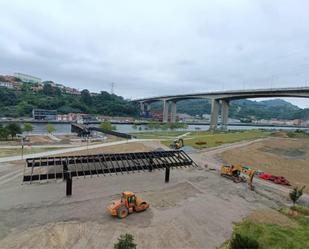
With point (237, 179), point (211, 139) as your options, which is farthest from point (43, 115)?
point (237, 179)

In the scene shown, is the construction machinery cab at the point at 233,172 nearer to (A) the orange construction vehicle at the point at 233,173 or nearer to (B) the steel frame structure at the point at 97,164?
(A) the orange construction vehicle at the point at 233,173

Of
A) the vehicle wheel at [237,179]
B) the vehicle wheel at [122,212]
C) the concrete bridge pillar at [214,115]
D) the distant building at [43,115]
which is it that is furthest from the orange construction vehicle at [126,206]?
the distant building at [43,115]

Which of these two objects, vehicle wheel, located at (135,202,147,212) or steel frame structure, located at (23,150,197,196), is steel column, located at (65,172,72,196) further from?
vehicle wheel, located at (135,202,147,212)

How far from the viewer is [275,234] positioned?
18469 mm

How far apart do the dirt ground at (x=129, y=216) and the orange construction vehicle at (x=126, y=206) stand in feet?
1.64

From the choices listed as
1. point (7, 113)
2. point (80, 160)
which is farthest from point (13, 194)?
point (7, 113)

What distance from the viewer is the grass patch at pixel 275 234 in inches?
671

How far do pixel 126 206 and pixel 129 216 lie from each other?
3.00 feet

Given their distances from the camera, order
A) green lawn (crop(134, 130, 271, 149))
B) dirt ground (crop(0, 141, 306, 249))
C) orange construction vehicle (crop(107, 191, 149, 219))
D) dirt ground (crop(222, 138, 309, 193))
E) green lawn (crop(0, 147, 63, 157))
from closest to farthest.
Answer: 1. dirt ground (crop(0, 141, 306, 249))
2. orange construction vehicle (crop(107, 191, 149, 219))
3. dirt ground (crop(222, 138, 309, 193))
4. green lawn (crop(0, 147, 63, 157))
5. green lawn (crop(134, 130, 271, 149))

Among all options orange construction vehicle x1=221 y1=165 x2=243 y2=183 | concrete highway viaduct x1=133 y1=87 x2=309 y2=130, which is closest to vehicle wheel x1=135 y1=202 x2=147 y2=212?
orange construction vehicle x1=221 y1=165 x2=243 y2=183

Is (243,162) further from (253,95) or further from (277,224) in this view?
(253,95)

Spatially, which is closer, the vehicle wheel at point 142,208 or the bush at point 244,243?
the bush at point 244,243

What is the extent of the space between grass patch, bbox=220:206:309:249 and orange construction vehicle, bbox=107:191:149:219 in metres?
8.21

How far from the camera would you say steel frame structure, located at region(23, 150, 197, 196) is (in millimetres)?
25516
